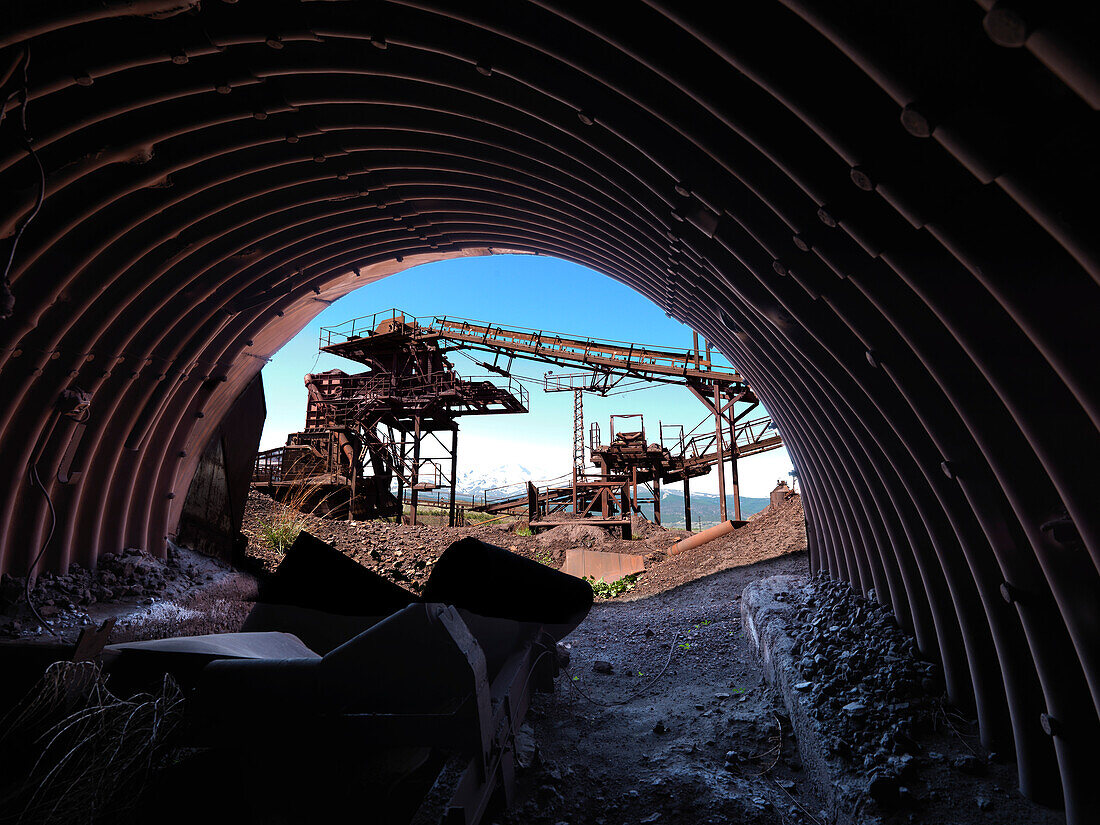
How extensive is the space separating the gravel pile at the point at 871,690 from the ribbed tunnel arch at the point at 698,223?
0.23 meters

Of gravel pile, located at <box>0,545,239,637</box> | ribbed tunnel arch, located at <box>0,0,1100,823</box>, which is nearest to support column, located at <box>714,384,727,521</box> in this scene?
ribbed tunnel arch, located at <box>0,0,1100,823</box>

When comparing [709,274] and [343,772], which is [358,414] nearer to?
[709,274]

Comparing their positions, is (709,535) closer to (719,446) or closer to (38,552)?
(719,446)

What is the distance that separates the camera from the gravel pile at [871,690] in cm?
336

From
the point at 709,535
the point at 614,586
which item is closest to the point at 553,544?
the point at 614,586

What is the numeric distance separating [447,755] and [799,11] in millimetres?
3810

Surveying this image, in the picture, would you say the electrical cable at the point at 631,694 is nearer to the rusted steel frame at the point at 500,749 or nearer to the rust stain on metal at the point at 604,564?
the rusted steel frame at the point at 500,749

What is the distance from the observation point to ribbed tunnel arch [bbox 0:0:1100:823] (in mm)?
2162

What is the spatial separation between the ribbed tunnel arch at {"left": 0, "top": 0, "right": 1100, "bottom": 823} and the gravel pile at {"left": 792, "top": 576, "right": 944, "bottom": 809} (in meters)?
0.23

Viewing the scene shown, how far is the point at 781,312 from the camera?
16.1 feet

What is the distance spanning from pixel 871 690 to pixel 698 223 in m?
3.77

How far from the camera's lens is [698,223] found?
478 cm

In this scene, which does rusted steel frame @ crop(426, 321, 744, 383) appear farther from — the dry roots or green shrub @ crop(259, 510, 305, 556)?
the dry roots

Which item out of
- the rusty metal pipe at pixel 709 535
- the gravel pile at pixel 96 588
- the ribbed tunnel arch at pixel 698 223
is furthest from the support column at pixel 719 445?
the gravel pile at pixel 96 588
